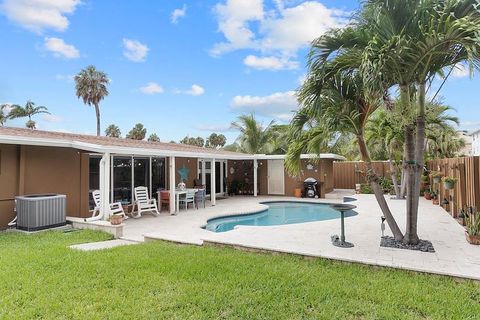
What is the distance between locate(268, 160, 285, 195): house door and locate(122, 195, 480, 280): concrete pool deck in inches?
328

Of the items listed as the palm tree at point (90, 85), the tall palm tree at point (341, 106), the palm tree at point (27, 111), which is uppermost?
the palm tree at point (90, 85)

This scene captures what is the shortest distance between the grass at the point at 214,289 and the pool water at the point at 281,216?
5.05 metres

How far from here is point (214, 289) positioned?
14.8 ft

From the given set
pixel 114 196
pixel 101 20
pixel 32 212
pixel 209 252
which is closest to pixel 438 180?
pixel 209 252

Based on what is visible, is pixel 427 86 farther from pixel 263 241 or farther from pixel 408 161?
pixel 263 241

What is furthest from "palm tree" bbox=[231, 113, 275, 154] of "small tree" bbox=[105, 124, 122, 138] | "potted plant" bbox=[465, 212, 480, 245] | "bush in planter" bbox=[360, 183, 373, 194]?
"small tree" bbox=[105, 124, 122, 138]

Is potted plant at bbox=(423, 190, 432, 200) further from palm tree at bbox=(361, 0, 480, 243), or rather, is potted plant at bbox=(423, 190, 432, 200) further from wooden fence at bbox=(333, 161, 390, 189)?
palm tree at bbox=(361, 0, 480, 243)

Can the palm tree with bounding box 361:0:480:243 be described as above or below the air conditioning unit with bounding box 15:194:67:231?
above

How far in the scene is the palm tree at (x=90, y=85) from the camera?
32.4m

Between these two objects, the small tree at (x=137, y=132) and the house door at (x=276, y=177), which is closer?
the house door at (x=276, y=177)

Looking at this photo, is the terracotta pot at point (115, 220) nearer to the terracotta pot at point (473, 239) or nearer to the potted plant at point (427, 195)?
the terracotta pot at point (473, 239)

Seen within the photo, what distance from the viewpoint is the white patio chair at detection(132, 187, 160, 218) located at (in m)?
11.9

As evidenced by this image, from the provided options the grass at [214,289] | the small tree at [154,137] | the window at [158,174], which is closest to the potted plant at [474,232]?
the grass at [214,289]

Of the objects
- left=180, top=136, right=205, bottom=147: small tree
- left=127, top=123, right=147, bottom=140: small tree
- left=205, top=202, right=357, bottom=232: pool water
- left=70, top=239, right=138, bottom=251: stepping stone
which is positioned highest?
left=127, top=123, right=147, bottom=140: small tree
